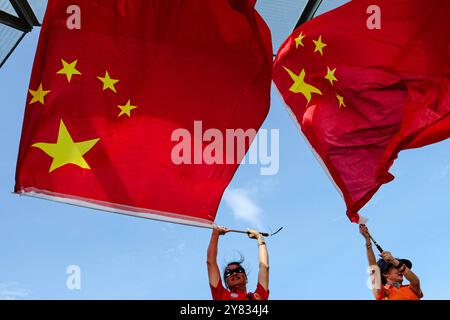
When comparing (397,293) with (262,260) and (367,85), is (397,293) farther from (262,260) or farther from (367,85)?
(367,85)

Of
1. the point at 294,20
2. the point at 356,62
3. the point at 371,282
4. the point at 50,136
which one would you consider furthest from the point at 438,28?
the point at 50,136

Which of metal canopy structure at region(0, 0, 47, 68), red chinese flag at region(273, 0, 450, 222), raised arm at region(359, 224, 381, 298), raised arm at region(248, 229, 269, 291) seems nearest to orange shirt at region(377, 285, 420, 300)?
raised arm at region(359, 224, 381, 298)

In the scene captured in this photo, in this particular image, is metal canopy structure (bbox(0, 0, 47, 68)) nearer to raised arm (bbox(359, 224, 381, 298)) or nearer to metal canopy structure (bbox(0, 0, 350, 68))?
metal canopy structure (bbox(0, 0, 350, 68))

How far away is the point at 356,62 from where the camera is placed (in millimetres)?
9461

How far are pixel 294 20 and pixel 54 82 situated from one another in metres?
5.36

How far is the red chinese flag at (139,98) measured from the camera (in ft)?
23.4

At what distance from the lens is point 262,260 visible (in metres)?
6.18

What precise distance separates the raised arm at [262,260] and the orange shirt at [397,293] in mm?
1381

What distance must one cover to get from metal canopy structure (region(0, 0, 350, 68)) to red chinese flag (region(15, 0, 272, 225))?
2.15 m

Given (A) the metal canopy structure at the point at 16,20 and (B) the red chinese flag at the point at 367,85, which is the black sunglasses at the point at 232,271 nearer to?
(B) the red chinese flag at the point at 367,85

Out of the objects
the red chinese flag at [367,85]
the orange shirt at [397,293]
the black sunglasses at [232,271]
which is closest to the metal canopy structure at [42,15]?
the red chinese flag at [367,85]

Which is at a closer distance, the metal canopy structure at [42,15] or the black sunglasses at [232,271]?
the black sunglasses at [232,271]

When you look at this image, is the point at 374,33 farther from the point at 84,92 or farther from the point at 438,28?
the point at 84,92

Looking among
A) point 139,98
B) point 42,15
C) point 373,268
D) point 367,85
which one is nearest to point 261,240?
point 373,268
